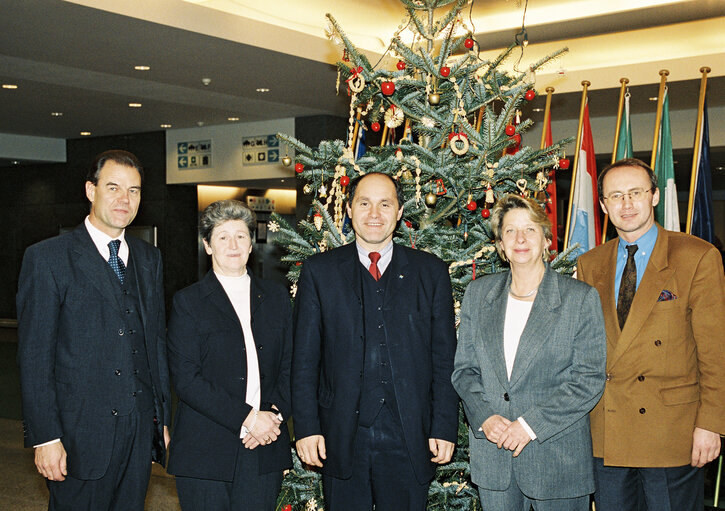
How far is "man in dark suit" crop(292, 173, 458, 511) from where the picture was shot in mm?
2645

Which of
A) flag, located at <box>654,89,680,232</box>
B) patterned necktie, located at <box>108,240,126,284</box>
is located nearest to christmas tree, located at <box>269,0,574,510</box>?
patterned necktie, located at <box>108,240,126,284</box>

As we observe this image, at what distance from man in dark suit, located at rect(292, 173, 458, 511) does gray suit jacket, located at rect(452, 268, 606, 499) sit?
0.16 metres

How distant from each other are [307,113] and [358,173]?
23.5 ft

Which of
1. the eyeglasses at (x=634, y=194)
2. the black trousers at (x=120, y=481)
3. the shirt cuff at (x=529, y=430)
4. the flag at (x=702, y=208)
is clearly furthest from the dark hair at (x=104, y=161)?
the flag at (x=702, y=208)

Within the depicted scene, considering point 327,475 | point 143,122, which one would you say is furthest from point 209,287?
point 143,122

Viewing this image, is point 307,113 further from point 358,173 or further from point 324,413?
point 324,413

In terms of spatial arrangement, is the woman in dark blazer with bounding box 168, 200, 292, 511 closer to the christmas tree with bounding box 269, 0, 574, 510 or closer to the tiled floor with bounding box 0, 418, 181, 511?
the christmas tree with bounding box 269, 0, 574, 510

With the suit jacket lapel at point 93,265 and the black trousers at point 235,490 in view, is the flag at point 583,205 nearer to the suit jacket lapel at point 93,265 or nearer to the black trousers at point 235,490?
the black trousers at point 235,490

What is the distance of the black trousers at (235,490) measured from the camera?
108 inches

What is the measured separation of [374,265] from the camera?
9.12ft

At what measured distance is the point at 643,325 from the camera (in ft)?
8.96

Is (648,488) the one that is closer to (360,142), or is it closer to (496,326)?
(496,326)

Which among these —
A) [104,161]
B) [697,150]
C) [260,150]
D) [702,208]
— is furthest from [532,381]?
[260,150]

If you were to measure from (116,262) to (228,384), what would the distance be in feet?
2.23
